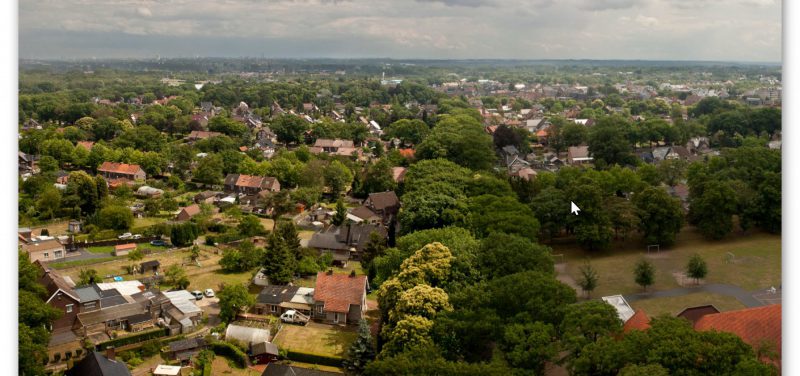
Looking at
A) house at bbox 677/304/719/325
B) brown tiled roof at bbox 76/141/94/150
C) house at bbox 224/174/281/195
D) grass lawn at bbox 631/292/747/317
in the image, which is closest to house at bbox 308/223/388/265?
house at bbox 224/174/281/195

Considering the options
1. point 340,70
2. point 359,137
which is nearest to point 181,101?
point 359,137

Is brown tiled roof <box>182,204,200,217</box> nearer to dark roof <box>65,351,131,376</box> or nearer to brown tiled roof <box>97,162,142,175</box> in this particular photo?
brown tiled roof <box>97,162,142,175</box>

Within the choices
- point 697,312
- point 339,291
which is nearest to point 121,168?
point 339,291

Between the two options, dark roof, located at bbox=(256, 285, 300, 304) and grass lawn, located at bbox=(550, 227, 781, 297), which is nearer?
dark roof, located at bbox=(256, 285, 300, 304)

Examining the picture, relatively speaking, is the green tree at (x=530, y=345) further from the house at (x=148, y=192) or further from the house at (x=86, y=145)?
the house at (x=86, y=145)

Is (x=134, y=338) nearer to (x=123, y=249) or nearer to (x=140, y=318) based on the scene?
(x=140, y=318)

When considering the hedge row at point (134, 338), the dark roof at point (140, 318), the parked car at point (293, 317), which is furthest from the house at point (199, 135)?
the hedge row at point (134, 338)
